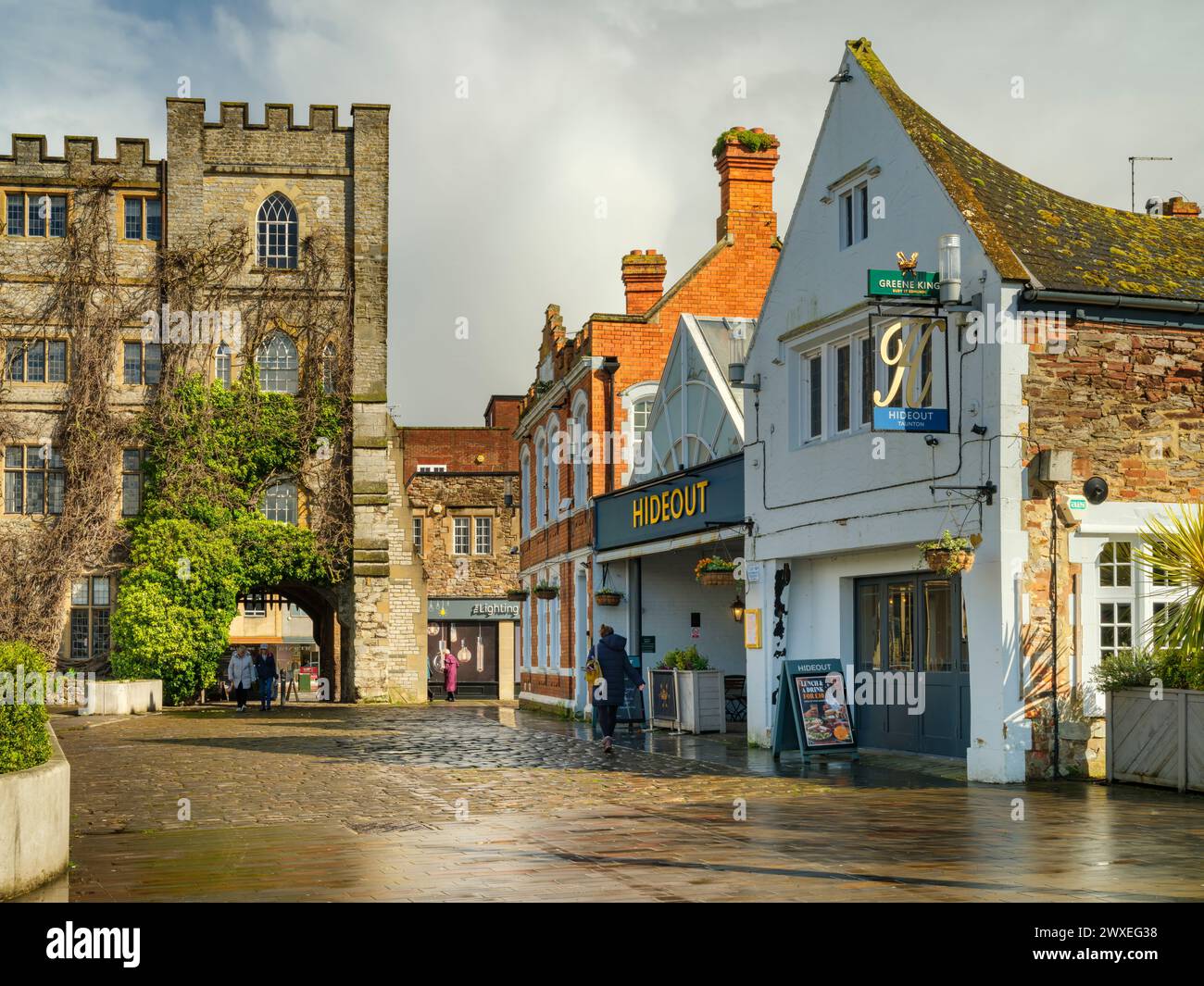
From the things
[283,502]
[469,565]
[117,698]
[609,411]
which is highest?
[609,411]

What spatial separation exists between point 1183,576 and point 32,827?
10.5 m

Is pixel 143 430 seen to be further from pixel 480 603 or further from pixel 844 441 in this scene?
pixel 844 441

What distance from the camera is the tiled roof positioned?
51.4 feet

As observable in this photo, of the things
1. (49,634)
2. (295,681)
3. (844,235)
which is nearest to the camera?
(844,235)

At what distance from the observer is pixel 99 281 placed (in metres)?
39.7

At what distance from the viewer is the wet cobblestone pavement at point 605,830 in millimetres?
8648

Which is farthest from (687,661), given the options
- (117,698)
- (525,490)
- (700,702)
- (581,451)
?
(525,490)

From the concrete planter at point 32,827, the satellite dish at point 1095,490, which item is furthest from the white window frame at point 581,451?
the concrete planter at point 32,827

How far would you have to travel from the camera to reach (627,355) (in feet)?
95.9

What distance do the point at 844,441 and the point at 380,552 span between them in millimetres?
23136

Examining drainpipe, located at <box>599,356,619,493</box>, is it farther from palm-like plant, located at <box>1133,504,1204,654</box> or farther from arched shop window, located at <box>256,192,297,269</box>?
arched shop window, located at <box>256,192,297,269</box>

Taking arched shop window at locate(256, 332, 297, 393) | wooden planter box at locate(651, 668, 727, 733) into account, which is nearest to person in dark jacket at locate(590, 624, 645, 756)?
wooden planter box at locate(651, 668, 727, 733)

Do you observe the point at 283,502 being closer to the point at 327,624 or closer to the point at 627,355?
the point at 327,624

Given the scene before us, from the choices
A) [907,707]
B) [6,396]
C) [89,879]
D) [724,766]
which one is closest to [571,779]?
[724,766]
